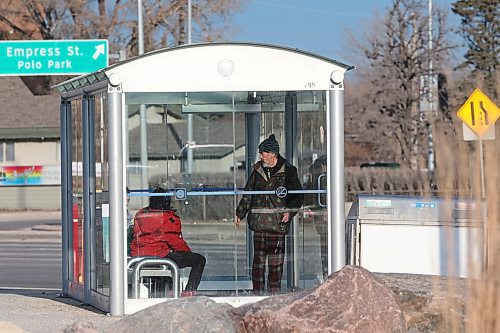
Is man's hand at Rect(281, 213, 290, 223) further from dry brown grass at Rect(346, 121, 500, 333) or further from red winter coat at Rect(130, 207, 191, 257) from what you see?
dry brown grass at Rect(346, 121, 500, 333)

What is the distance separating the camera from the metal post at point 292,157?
11.2m

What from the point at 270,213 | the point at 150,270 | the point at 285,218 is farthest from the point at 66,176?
the point at 285,218

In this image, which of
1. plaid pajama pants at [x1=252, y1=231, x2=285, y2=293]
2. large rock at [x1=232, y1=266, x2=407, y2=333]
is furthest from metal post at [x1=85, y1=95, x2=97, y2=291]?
large rock at [x1=232, y1=266, x2=407, y2=333]

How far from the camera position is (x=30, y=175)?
42219mm

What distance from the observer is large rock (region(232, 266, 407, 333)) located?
7031mm

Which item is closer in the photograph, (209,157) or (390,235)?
(390,235)

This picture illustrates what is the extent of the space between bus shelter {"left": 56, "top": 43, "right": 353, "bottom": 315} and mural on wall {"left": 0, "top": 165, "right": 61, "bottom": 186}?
30.1 metres

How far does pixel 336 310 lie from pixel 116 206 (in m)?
3.84

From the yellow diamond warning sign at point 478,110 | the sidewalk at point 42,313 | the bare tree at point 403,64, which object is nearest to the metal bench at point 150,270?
the sidewalk at point 42,313

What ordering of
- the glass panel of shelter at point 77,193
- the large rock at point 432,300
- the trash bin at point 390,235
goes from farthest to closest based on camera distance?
1. the glass panel of shelter at point 77,193
2. the trash bin at point 390,235
3. the large rock at point 432,300

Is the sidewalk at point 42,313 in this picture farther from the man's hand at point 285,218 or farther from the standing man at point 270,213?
the man's hand at point 285,218

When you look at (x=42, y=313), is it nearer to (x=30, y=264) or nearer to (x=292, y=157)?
(x=292, y=157)

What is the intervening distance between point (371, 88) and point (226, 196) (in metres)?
27.9

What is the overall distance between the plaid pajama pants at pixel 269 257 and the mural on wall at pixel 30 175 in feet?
104
